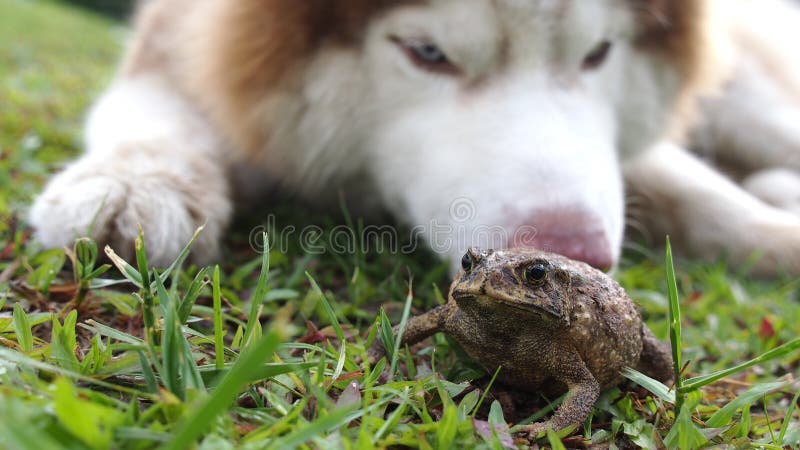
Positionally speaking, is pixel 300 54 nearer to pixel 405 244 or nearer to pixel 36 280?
pixel 405 244

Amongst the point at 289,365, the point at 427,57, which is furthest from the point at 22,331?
the point at 427,57

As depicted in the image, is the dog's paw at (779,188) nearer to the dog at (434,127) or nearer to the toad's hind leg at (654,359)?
the dog at (434,127)

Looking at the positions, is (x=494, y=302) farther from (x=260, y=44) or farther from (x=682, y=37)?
(x=682, y=37)

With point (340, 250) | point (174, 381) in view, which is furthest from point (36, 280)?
point (340, 250)

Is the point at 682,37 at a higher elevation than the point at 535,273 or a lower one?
higher

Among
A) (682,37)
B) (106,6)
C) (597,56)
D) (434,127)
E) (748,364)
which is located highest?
(682,37)

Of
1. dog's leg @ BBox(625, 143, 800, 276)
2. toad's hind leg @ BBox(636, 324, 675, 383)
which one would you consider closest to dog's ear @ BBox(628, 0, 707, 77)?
dog's leg @ BBox(625, 143, 800, 276)

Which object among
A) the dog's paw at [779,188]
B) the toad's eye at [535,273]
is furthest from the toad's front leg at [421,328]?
the dog's paw at [779,188]
